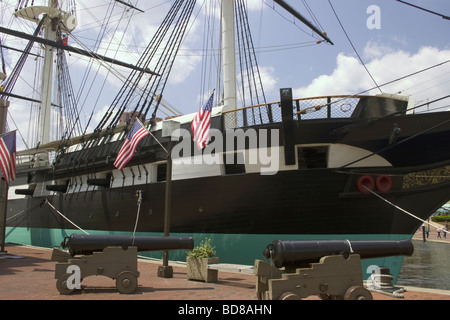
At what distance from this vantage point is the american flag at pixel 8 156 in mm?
14484

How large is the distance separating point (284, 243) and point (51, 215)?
1771 cm

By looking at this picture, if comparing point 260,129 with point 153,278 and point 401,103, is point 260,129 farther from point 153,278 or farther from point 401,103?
point 153,278

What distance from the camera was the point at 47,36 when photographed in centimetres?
3028

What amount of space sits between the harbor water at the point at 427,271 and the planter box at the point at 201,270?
19.3ft

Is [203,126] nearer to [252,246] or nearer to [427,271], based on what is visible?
[252,246]

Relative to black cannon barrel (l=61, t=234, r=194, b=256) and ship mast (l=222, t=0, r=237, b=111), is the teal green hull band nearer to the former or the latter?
black cannon barrel (l=61, t=234, r=194, b=256)

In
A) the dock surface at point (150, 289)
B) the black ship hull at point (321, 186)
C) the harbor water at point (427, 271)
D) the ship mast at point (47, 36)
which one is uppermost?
the ship mast at point (47, 36)

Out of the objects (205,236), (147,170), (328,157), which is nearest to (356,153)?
(328,157)

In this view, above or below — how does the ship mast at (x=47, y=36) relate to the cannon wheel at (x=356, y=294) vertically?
above

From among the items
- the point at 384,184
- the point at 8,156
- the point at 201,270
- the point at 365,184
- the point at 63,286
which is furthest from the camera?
the point at 8,156

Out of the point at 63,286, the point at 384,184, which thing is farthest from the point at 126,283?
the point at 384,184

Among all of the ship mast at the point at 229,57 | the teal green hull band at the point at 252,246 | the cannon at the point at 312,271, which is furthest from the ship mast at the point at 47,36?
the cannon at the point at 312,271

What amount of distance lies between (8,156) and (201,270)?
1030cm

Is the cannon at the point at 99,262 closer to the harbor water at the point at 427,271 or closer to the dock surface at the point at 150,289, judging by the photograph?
the dock surface at the point at 150,289
